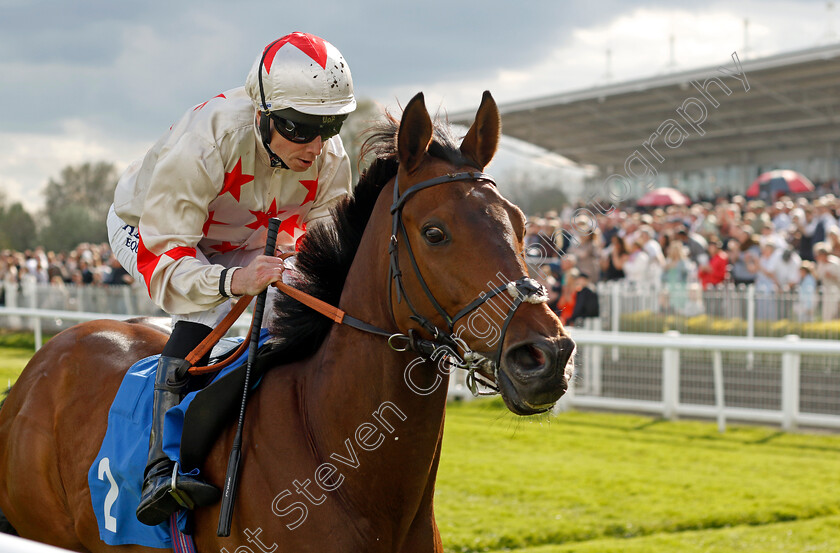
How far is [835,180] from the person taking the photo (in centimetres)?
1809

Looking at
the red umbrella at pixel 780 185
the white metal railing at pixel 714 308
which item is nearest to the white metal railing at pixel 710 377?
the white metal railing at pixel 714 308

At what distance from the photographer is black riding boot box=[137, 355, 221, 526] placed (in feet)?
7.50

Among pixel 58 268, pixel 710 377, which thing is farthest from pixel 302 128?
pixel 58 268

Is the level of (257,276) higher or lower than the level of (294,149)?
lower

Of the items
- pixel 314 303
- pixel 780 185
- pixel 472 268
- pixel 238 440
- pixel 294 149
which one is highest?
pixel 780 185

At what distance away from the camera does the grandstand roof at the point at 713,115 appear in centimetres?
1611

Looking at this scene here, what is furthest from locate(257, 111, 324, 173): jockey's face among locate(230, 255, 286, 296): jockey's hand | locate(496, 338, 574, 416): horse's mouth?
locate(496, 338, 574, 416): horse's mouth

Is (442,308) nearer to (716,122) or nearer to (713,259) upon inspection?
(713,259)

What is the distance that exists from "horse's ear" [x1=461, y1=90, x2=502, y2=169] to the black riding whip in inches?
23.9

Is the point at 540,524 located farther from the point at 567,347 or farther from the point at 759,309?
the point at 759,309

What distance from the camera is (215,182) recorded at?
8.14 feet

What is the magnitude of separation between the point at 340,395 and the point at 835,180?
18.6m

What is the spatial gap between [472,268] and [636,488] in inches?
161

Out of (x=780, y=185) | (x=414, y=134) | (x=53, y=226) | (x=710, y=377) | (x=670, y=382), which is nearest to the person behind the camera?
(x=414, y=134)
